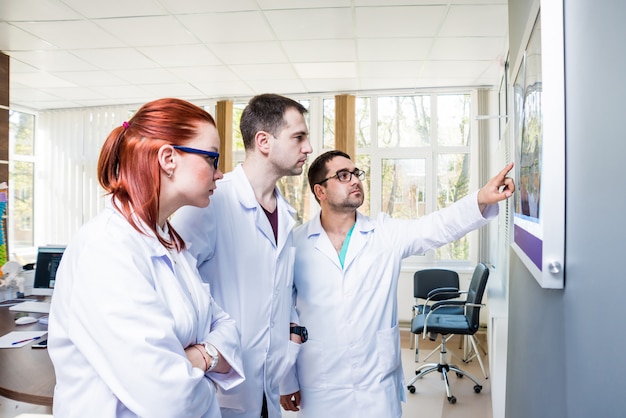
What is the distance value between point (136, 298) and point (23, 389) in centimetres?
122

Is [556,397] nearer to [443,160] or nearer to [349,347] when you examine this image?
[349,347]

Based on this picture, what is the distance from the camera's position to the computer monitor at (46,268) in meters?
3.31

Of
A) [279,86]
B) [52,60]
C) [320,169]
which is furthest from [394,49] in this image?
[52,60]

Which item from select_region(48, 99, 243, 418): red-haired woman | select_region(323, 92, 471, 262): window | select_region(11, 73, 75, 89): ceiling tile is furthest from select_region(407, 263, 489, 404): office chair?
select_region(11, 73, 75, 89): ceiling tile

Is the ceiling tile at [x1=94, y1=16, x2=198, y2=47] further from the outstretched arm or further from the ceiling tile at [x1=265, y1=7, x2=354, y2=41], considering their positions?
the outstretched arm

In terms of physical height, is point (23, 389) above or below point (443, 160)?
below

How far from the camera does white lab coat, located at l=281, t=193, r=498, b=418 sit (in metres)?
1.97

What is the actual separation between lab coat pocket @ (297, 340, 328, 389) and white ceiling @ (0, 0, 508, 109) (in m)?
2.49

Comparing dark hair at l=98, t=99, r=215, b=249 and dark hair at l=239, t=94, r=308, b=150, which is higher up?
dark hair at l=239, t=94, r=308, b=150

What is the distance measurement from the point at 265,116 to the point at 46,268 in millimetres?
2407

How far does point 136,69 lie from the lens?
201 inches

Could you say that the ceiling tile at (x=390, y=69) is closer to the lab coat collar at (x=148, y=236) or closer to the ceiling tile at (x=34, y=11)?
the ceiling tile at (x=34, y=11)

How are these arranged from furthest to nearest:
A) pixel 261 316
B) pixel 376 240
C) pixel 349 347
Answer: pixel 376 240 → pixel 349 347 → pixel 261 316

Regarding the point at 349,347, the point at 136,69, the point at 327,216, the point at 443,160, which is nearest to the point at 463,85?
the point at 443,160
